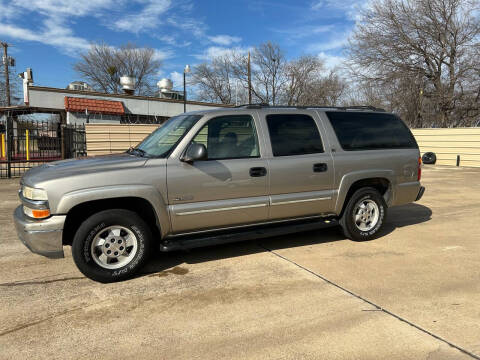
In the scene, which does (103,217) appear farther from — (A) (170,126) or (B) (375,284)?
(B) (375,284)

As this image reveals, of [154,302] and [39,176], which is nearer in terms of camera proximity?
[154,302]

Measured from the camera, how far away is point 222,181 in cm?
416

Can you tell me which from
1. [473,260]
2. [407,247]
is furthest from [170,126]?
[473,260]

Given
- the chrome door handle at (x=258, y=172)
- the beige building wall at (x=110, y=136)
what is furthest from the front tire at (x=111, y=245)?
the beige building wall at (x=110, y=136)

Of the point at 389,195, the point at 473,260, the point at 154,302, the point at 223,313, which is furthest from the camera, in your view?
the point at 389,195

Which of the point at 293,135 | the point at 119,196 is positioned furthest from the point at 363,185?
the point at 119,196

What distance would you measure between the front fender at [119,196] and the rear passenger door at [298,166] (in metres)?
1.36

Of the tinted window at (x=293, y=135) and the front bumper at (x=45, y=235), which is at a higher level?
the tinted window at (x=293, y=135)

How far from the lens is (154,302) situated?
3.46 meters

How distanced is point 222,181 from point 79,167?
5.10 feet

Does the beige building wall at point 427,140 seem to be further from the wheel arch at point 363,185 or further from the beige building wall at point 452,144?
the wheel arch at point 363,185

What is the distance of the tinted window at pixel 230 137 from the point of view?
4238 mm

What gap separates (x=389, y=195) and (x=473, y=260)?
1.40m

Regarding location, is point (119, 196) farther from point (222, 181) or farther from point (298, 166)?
point (298, 166)
